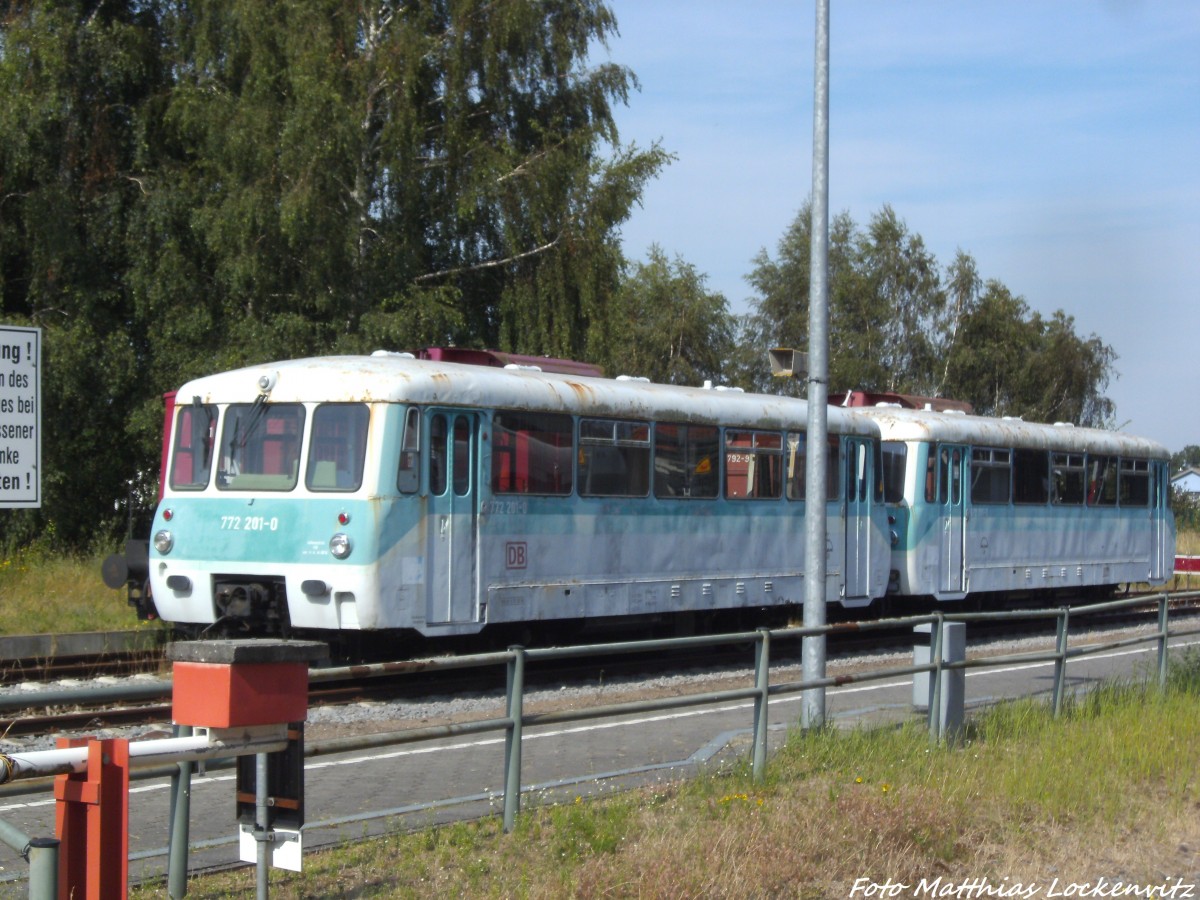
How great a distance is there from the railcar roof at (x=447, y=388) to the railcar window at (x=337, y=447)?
128mm

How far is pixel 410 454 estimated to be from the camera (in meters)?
13.8

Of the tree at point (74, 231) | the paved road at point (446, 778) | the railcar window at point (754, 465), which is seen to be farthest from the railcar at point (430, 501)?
the tree at point (74, 231)

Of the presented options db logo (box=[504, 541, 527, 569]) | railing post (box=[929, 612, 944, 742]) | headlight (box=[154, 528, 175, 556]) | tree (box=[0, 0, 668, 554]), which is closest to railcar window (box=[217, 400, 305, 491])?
headlight (box=[154, 528, 175, 556])

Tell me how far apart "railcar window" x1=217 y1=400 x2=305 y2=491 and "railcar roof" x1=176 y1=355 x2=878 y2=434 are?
5.3 inches

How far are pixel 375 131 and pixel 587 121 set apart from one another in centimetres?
436

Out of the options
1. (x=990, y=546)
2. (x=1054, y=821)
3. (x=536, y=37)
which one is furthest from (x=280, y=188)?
(x=1054, y=821)

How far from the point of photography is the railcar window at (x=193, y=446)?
14.8 metres

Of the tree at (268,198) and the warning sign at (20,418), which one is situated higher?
the tree at (268,198)

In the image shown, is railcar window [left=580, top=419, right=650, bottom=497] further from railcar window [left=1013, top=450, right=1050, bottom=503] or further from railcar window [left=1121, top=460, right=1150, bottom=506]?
railcar window [left=1121, top=460, right=1150, bottom=506]

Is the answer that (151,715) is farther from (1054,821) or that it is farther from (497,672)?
(1054,821)

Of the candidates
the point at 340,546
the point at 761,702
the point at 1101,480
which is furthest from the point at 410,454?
the point at 1101,480

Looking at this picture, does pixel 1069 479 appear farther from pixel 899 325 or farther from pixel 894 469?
pixel 899 325

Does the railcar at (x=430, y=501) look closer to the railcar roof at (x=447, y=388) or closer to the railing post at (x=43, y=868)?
the railcar roof at (x=447, y=388)

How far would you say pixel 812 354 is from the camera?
11.4 metres
